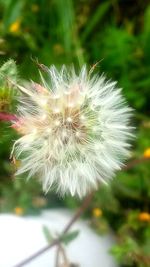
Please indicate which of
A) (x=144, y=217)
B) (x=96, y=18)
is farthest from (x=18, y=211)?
(x=96, y=18)

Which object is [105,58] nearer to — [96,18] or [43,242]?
[96,18]

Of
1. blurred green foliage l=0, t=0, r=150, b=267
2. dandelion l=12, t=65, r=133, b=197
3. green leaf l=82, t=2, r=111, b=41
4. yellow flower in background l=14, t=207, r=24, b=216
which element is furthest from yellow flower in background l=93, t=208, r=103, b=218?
dandelion l=12, t=65, r=133, b=197

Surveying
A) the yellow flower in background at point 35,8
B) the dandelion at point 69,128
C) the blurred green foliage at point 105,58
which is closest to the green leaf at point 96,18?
the blurred green foliage at point 105,58

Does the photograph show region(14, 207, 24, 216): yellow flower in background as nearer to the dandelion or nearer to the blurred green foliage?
the blurred green foliage

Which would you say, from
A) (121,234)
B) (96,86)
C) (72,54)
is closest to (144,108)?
(72,54)

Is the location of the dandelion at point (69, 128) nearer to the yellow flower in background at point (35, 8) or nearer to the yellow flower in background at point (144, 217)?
the yellow flower in background at point (144, 217)

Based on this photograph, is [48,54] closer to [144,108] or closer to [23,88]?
[144,108]
